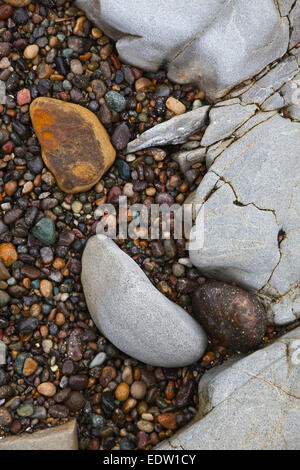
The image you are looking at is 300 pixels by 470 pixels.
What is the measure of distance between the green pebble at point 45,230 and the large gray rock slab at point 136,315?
1.00ft

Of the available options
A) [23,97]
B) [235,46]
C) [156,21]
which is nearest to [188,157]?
[235,46]

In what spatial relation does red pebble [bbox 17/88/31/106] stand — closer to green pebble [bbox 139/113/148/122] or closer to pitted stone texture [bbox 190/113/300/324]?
green pebble [bbox 139/113/148/122]

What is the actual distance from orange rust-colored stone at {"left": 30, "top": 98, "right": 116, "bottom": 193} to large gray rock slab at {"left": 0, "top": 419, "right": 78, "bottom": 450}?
1.48 m

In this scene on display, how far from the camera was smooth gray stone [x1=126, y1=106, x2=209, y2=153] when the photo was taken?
2.78m

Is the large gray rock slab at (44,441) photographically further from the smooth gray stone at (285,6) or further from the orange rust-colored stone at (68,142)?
the smooth gray stone at (285,6)

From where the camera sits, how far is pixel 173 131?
2.81m

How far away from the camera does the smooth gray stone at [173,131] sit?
9.12 feet

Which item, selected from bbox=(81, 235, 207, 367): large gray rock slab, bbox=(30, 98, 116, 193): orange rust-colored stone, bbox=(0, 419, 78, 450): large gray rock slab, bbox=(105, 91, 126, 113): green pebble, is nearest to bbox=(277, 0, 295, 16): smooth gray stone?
bbox=(105, 91, 126, 113): green pebble

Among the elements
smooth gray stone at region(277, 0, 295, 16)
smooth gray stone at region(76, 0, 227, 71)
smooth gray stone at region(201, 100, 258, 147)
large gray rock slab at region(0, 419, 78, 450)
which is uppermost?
smooth gray stone at region(277, 0, 295, 16)

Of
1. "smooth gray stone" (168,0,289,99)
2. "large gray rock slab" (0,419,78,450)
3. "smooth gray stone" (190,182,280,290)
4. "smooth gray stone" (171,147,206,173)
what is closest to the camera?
"large gray rock slab" (0,419,78,450)

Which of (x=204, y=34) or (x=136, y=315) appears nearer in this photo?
(x=136, y=315)

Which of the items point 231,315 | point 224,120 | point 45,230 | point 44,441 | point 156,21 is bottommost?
point 44,441

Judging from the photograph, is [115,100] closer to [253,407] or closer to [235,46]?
[235,46]

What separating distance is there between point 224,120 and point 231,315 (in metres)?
1.24
